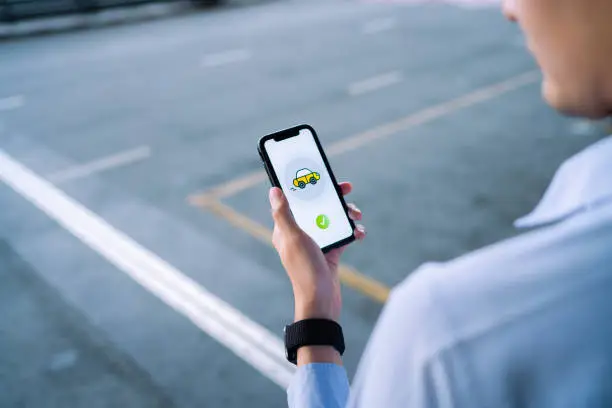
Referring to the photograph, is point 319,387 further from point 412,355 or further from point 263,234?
point 263,234

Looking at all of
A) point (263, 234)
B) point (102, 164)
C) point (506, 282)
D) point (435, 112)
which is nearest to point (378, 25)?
point (435, 112)

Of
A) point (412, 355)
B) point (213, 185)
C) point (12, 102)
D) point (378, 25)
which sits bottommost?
point (378, 25)

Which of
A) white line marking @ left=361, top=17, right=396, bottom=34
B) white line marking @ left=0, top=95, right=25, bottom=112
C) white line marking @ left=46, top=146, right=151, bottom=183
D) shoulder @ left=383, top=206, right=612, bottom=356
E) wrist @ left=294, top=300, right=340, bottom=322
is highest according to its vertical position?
shoulder @ left=383, top=206, right=612, bottom=356

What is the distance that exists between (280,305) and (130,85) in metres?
7.10

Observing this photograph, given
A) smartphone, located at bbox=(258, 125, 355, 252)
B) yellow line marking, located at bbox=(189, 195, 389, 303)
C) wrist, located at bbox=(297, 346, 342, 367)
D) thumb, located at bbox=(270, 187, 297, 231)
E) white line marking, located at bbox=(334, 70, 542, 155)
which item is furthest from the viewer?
white line marking, located at bbox=(334, 70, 542, 155)

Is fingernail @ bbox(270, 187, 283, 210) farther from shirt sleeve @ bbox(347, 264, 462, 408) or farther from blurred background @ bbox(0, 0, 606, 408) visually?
blurred background @ bbox(0, 0, 606, 408)

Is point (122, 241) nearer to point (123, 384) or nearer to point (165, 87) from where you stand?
point (123, 384)

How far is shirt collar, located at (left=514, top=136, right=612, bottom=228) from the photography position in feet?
2.62

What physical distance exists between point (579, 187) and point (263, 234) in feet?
14.9

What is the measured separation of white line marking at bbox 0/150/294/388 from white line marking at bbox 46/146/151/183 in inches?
7.7

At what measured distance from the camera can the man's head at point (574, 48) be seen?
28.7 inches

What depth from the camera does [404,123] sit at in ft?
26.0

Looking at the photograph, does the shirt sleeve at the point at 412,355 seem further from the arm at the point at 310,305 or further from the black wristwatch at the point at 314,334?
the black wristwatch at the point at 314,334

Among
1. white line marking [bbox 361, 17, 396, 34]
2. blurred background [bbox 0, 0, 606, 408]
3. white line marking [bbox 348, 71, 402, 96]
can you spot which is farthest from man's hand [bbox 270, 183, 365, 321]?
white line marking [bbox 361, 17, 396, 34]
